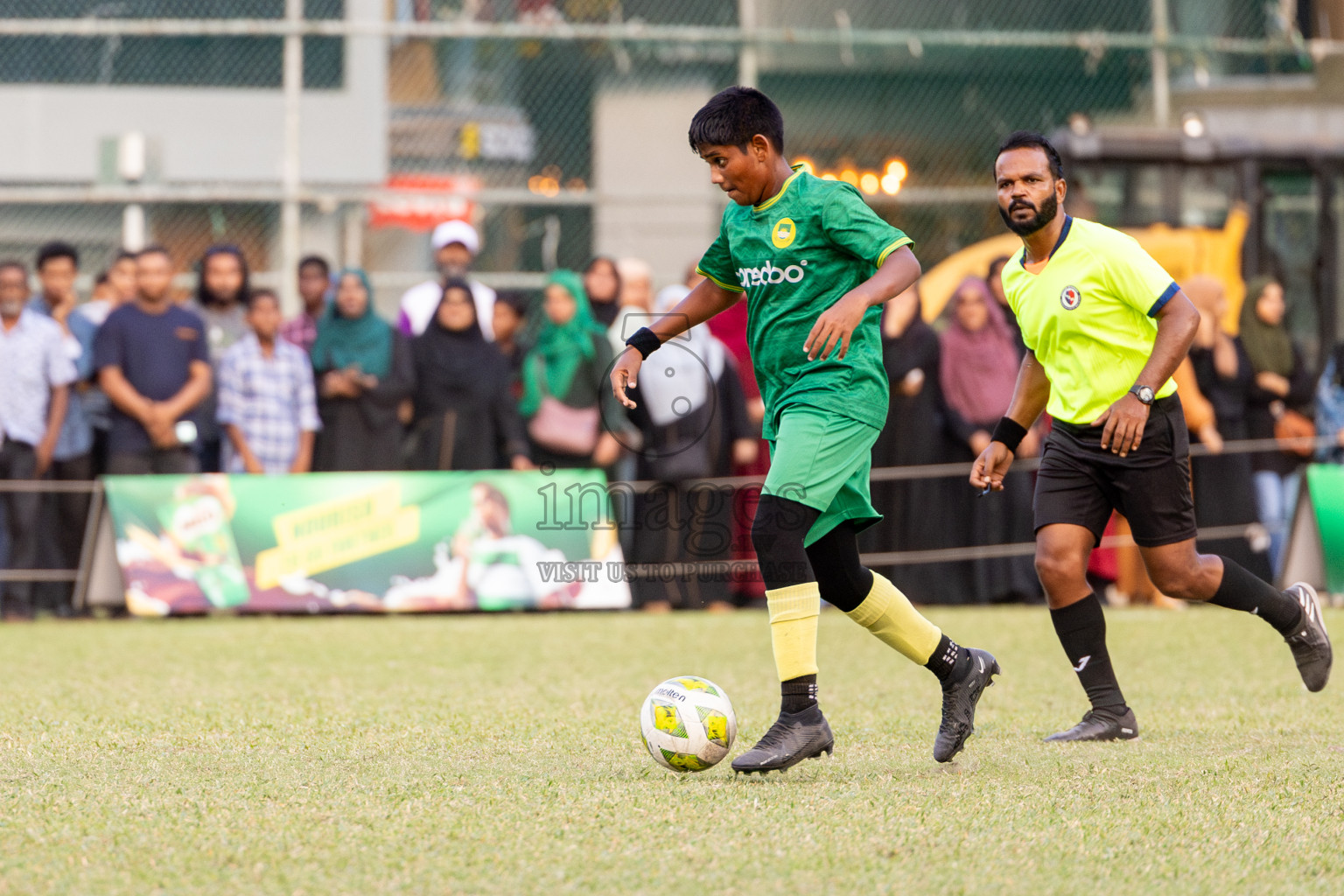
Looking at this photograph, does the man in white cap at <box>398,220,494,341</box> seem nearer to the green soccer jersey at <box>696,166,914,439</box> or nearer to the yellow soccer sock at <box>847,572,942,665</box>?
the green soccer jersey at <box>696,166,914,439</box>

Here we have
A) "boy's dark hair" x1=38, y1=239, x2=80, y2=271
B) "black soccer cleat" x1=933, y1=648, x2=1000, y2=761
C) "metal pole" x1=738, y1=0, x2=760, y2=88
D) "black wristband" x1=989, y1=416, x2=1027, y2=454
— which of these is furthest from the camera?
"metal pole" x1=738, y1=0, x2=760, y2=88

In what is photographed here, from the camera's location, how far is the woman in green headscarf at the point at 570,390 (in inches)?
467

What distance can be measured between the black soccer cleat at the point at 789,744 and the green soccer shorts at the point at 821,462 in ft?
1.71

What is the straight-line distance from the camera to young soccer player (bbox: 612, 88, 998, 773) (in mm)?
→ 5020

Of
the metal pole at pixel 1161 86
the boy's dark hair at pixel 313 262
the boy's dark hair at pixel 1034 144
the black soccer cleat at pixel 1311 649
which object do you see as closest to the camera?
the boy's dark hair at pixel 1034 144

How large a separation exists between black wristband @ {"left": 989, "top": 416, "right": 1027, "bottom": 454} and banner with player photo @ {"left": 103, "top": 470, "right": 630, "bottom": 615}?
5.85 metres

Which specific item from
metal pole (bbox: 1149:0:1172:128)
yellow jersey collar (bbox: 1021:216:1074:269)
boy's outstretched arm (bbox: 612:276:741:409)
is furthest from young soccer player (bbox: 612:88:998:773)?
metal pole (bbox: 1149:0:1172:128)

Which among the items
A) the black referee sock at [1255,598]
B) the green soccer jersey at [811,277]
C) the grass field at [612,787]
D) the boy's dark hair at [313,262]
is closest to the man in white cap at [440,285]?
the boy's dark hair at [313,262]

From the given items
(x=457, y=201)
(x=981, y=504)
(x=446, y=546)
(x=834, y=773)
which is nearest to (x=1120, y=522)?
(x=981, y=504)

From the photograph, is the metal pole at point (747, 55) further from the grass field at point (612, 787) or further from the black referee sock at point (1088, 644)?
the black referee sock at point (1088, 644)

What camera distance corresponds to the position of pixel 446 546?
37.5ft

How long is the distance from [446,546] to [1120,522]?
4.78 metres

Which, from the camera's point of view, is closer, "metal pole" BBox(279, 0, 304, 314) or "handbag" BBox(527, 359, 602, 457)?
"handbag" BBox(527, 359, 602, 457)

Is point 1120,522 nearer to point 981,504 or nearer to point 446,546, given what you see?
point 981,504
